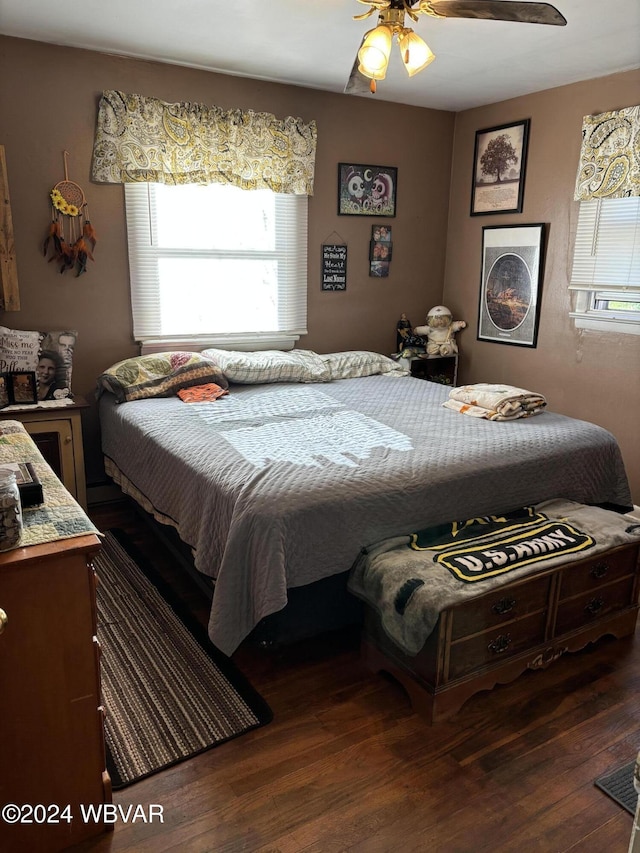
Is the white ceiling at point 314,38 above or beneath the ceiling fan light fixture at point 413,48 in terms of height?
above

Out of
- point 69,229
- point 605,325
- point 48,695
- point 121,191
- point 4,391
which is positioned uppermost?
point 121,191

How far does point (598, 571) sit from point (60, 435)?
2619 mm

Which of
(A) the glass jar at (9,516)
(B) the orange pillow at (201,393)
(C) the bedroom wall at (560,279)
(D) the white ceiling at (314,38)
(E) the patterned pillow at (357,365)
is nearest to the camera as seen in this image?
(A) the glass jar at (9,516)

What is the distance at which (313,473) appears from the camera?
7.63 feet

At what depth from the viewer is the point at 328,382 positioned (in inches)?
160

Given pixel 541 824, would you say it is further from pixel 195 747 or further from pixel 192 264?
pixel 192 264

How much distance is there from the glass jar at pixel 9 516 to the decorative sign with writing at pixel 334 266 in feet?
11.0

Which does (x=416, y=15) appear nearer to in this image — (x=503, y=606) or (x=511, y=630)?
(x=503, y=606)

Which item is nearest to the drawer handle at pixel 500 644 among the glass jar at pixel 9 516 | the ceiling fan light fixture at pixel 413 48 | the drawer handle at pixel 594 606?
the drawer handle at pixel 594 606

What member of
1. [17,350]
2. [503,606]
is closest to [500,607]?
[503,606]

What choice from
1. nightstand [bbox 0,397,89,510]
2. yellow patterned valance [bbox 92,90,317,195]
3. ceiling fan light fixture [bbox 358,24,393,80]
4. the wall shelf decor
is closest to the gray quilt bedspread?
nightstand [bbox 0,397,89,510]

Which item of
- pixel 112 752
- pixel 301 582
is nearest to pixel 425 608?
pixel 301 582

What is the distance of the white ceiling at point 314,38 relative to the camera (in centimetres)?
281

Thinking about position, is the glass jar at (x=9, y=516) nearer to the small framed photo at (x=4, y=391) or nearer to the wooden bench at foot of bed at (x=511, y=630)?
the wooden bench at foot of bed at (x=511, y=630)
